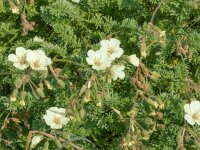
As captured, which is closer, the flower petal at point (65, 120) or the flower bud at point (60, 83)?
the flower bud at point (60, 83)

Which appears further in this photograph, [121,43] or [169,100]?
[121,43]

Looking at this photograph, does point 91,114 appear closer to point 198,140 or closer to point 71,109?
point 71,109

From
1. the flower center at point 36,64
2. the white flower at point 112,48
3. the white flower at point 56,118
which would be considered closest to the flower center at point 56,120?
the white flower at point 56,118

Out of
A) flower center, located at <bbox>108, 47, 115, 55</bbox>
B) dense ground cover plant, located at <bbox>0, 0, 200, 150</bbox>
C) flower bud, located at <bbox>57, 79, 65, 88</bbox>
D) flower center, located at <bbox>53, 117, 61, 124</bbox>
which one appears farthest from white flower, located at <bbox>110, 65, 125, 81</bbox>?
flower center, located at <bbox>53, 117, 61, 124</bbox>

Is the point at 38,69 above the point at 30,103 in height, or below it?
above

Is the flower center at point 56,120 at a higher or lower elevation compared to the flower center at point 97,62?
lower

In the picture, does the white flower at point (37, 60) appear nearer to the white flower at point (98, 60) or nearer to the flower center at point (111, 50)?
the white flower at point (98, 60)

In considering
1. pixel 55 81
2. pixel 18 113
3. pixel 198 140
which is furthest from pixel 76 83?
pixel 198 140

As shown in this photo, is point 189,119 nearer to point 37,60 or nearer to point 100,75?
point 100,75
